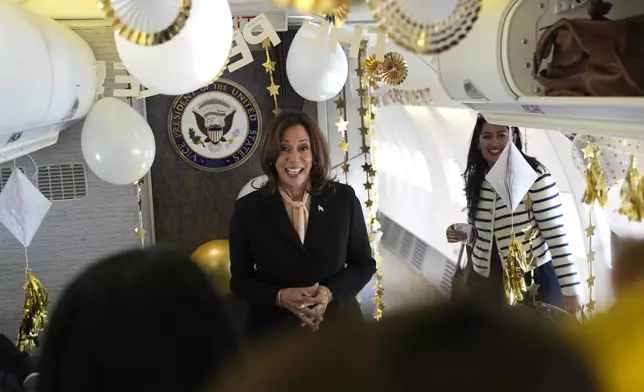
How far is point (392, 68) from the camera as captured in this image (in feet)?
15.0

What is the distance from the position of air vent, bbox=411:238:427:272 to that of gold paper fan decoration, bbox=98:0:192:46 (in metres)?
7.02

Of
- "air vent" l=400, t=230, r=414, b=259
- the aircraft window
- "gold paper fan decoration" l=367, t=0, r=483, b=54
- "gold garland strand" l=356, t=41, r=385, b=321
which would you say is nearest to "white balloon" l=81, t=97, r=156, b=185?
"gold garland strand" l=356, t=41, r=385, b=321

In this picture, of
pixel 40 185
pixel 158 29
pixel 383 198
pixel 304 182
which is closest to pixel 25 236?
pixel 40 185

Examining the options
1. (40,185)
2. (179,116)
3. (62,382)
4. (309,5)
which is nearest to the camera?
(62,382)

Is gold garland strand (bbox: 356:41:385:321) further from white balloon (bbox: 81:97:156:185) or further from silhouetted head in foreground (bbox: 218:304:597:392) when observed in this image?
silhouetted head in foreground (bbox: 218:304:597:392)

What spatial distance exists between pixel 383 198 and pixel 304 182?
8.76 m

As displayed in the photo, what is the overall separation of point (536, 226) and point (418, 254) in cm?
547

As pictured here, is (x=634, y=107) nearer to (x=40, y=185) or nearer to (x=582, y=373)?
(x=582, y=373)

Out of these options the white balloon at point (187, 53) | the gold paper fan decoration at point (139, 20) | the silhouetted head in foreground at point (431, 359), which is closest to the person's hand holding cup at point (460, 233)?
the white balloon at point (187, 53)

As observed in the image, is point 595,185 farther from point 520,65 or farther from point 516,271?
point 516,271

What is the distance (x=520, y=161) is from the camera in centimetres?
282

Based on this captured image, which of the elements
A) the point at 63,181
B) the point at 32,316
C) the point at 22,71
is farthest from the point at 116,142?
the point at 63,181

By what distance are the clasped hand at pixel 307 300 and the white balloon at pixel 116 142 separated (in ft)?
4.89

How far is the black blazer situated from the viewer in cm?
244
